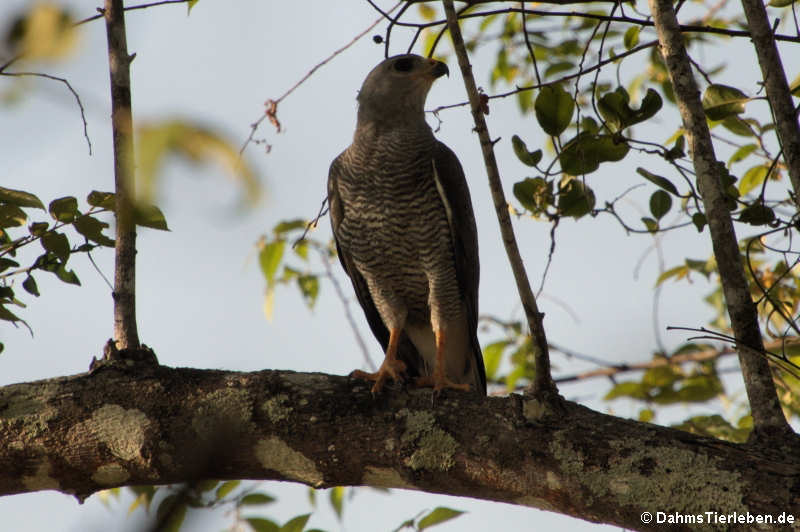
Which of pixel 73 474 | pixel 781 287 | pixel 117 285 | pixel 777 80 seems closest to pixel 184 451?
pixel 73 474

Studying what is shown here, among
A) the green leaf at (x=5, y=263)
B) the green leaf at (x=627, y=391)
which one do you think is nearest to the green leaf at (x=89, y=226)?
the green leaf at (x=5, y=263)

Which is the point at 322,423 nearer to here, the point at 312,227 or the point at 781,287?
the point at 312,227

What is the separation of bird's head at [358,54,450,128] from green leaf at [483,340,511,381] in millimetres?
1569

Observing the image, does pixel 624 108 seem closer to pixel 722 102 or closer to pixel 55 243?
pixel 722 102

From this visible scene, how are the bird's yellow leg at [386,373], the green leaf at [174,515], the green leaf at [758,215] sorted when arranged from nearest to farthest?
1. the green leaf at [174,515]
2. the bird's yellow leg at [386,373]
3. the green leaf at [758,215]

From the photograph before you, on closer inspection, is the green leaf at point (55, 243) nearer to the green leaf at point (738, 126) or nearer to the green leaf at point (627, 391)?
the green leaf at point (738, 126)

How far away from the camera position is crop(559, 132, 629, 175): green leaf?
133 inches

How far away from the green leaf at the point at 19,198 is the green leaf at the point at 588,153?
1.99m

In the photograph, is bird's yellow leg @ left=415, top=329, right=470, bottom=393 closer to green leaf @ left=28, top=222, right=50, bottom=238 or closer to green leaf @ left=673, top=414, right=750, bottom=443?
green leaf @ left=673, top=414, right=750, bottom=443

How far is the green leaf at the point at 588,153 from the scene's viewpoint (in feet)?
11.1

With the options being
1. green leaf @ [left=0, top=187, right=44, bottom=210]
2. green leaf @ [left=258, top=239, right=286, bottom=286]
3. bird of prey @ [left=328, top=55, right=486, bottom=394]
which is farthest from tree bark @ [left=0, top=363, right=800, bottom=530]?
green leaf @ [left=258, top=239, right=286, bottom=286]

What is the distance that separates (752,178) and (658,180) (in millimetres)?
982

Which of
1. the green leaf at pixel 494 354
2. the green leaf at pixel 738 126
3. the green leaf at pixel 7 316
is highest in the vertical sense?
the green leaf at pixel 738 126

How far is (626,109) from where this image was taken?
10.8 feet
